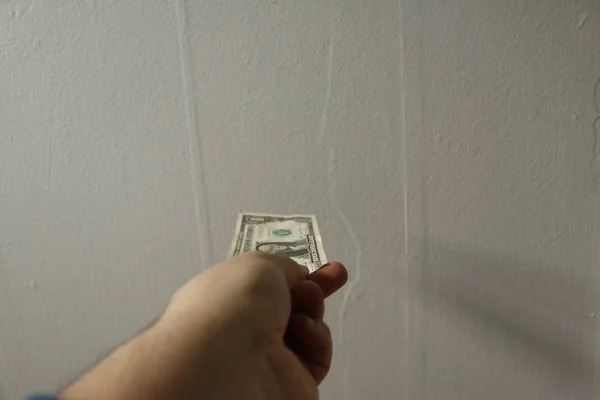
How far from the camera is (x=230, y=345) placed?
473 mm

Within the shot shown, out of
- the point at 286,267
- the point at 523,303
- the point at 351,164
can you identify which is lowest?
the point at 523,303

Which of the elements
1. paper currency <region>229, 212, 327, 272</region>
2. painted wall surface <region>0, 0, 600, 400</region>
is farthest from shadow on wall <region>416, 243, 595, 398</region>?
paper currency <region>229, 212, 327, 272</region>

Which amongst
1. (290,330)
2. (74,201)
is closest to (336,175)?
(290,330)

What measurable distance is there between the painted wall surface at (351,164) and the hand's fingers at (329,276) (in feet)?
0.52

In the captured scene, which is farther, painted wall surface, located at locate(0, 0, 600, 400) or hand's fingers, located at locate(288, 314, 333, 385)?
painted wall surface, located at locate(0, 0, 600, 400)

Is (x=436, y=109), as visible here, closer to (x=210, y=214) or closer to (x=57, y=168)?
(x=210, y=214)

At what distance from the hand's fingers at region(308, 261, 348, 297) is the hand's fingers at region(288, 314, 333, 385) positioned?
0.06 m

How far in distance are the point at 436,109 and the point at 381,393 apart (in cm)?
46

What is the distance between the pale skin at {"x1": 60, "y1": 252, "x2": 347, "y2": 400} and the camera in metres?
0.41

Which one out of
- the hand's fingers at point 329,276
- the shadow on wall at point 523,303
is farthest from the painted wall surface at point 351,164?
the hand's fingers at point 329,276

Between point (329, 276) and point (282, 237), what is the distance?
0.13m

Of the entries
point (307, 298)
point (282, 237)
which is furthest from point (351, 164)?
point (307, 298)

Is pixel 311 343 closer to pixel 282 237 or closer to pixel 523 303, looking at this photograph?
pixel 282 237

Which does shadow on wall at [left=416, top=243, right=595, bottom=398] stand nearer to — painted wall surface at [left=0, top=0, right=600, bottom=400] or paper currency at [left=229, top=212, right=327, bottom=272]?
painted wall surface at [left=0, top=0, right=600, bottom=400]
